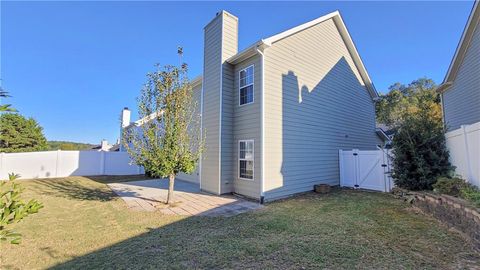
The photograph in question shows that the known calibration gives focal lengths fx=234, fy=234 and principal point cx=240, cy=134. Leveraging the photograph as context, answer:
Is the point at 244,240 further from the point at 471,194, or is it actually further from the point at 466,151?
the point at 466,151

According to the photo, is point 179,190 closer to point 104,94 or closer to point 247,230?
point 247,230

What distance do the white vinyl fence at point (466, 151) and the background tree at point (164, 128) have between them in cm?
725

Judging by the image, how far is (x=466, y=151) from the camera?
19.0 ft

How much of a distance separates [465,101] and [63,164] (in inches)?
Result: 906

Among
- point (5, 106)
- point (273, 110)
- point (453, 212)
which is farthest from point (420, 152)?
point (5, 106)

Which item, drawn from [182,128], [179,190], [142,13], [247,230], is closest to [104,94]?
[142,13]

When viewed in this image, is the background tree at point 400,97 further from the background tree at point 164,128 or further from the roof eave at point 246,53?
the background tree at point 164,128

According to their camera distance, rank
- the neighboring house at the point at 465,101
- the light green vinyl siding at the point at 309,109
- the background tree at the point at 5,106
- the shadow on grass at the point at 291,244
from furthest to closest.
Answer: the light green vinyl siding at the point at 309,109 → the neighboring house at the point at 465,101 → the shadow on grass at the point at 291,244 → the background tree at the point at 5,106

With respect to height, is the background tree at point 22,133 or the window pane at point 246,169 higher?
the background tree at point 22,133

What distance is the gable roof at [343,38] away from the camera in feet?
26.6

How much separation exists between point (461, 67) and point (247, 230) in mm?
11878

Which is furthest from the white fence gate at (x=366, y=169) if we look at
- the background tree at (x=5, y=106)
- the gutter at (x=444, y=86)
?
the background tree at (x=5, y=106)

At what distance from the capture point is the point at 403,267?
11.5 ft

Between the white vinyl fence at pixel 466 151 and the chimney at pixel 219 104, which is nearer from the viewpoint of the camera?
the white vinyl fence at pixel 466 151
